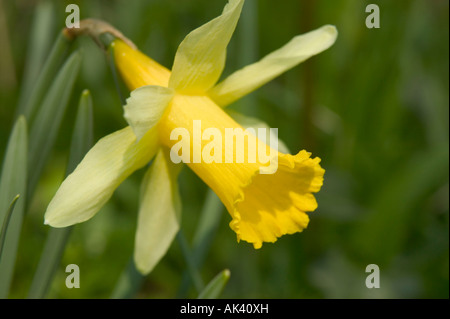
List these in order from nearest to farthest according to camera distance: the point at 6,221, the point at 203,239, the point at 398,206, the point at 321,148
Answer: the point at 6,221 → the point at 203,239 → the point at 398,206 → the point at 321,148

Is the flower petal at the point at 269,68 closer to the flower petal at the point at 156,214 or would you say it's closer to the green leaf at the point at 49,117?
the flower petal at the point at 156,214

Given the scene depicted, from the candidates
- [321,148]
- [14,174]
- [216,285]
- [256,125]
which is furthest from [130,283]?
[321,148]

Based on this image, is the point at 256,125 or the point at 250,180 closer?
the point at 250,180

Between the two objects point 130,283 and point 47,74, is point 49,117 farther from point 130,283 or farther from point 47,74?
point 130,283

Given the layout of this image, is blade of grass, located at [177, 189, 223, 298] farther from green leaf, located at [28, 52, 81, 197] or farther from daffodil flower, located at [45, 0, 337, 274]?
green leaf, located at [28, 52, 81, 197]

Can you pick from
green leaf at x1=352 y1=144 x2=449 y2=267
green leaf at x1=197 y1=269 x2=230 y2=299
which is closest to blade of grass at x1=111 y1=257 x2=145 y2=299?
green leaf at x1=197 y1=269 x2=230 y2=299

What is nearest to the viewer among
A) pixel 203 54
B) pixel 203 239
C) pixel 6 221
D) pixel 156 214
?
pixel 6 221

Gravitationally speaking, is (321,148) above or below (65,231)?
above
